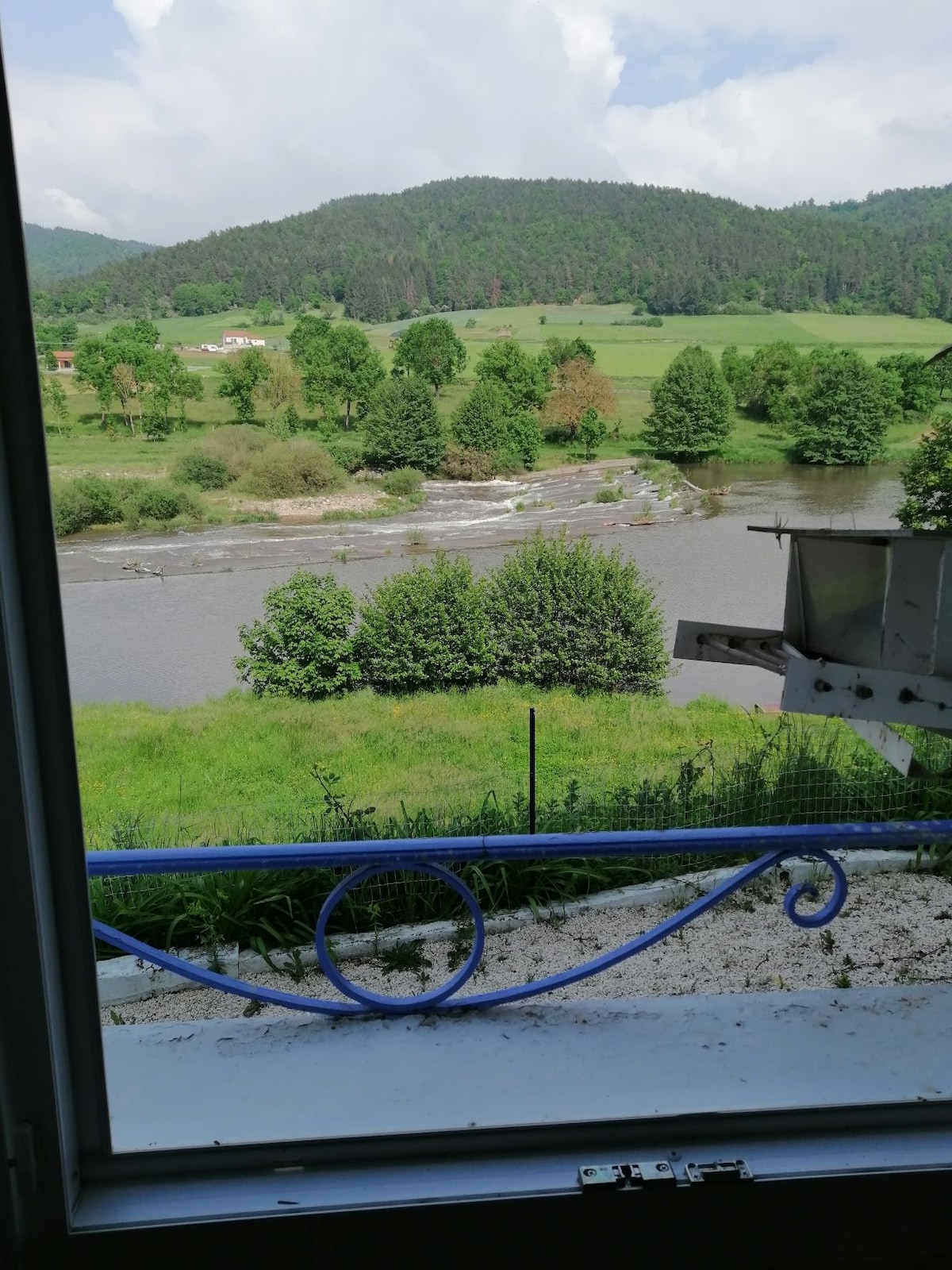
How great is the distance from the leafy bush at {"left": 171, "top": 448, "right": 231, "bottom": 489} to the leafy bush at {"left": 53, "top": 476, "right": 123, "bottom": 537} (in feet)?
0.52

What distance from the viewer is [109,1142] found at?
0.42 metres

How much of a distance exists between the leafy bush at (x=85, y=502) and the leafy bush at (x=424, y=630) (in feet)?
2.30

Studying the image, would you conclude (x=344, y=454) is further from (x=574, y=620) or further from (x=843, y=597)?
(x=843, y=597)

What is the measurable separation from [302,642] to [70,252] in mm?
1161

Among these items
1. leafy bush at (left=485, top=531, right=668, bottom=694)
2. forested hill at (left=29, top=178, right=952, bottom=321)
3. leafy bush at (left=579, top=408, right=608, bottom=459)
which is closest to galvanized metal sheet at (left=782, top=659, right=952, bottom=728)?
forested hill at (left=29, top=178, right=952, bottom=321)

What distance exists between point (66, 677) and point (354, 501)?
1.89 m

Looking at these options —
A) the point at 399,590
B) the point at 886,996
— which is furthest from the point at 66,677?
the point at 399,590

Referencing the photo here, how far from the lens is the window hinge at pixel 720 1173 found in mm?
442

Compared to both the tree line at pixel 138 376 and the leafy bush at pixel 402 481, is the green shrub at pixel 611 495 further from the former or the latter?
the tree line at pixel 138 376

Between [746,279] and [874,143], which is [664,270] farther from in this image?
[874,143]

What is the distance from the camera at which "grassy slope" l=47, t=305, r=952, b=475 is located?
1.82 m

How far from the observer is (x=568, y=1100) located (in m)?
0.49

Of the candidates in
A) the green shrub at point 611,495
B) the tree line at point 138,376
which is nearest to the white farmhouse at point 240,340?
the tree line at point 138,376

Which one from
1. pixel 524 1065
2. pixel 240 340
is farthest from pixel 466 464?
pixel 524 1065
